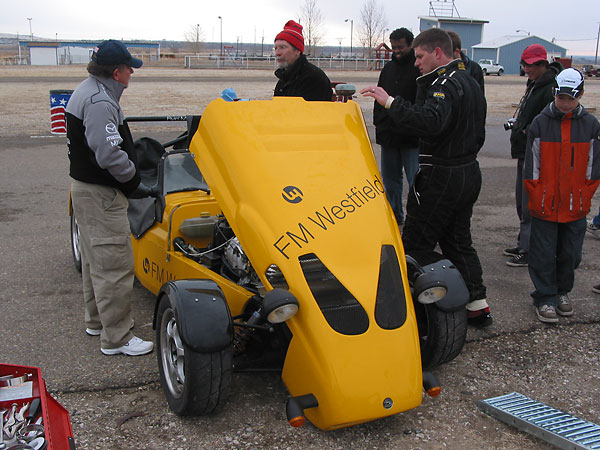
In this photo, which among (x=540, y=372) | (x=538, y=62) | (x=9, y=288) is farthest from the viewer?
(x=538, y=62)

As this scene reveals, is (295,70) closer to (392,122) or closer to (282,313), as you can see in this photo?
(392,122)

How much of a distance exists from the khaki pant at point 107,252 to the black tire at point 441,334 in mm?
1922

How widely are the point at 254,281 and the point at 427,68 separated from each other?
1954 mm

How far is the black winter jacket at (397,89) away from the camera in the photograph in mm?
6273

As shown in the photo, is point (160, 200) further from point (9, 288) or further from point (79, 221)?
point (9, 288)

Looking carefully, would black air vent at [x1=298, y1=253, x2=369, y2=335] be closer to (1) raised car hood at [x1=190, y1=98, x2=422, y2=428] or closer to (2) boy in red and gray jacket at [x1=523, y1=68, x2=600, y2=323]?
(1) raised car hood at [x1=190, y1=98, x2=422, y2=428]

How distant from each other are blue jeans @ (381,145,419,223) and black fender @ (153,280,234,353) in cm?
384

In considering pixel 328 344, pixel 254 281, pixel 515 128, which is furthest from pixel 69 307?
pixel 515 128

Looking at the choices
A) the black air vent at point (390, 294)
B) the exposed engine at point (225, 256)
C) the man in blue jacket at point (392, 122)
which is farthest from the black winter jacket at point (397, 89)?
the black air vent at point (390, 294)

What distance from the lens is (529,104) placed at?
571cm

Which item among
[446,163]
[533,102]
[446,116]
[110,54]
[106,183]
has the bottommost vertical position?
[106,183]

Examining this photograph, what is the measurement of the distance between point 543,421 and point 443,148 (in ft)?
6.26

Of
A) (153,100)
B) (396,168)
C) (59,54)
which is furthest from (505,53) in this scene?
(396,168)

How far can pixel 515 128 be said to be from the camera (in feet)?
19.6
